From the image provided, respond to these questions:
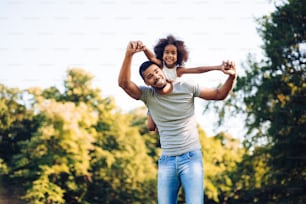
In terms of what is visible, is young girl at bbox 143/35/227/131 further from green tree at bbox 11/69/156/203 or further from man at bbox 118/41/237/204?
green tree at bbox 11/69/156/203

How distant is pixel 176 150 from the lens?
8.14 ft

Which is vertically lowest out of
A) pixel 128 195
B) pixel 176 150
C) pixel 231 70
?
pixel 128 195

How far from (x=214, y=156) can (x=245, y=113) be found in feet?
31.3

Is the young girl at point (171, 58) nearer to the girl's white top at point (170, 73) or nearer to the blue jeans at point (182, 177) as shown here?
the girl's white top at point (170, 73)

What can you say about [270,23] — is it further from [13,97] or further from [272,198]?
[13,97]

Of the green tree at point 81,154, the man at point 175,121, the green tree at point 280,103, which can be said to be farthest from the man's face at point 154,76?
the green tree at point 81,154

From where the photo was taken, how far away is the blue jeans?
238 centimetres

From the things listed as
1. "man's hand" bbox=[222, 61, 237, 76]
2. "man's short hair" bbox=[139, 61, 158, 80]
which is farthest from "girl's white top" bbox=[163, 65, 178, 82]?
"man's hand" bbox=[222, 61, 237, 76]

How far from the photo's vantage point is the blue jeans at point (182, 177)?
93.6 inches

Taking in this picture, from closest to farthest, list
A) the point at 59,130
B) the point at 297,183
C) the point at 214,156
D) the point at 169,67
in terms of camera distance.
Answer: the point at 169,67
the point at 297,183
the point at 59,130
the point at 214,156

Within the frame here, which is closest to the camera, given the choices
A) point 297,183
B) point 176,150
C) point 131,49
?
point 131,49

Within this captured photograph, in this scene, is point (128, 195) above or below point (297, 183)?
below

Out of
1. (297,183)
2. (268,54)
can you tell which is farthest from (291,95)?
(297,183)

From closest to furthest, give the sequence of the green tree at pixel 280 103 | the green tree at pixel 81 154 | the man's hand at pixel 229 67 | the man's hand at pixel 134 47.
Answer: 1. the man's hand at pixel 134 47
2. the man's hand at pixel 229 67
3. the green tree at pixel 280 103
4. the green tree at pixel 81 154
